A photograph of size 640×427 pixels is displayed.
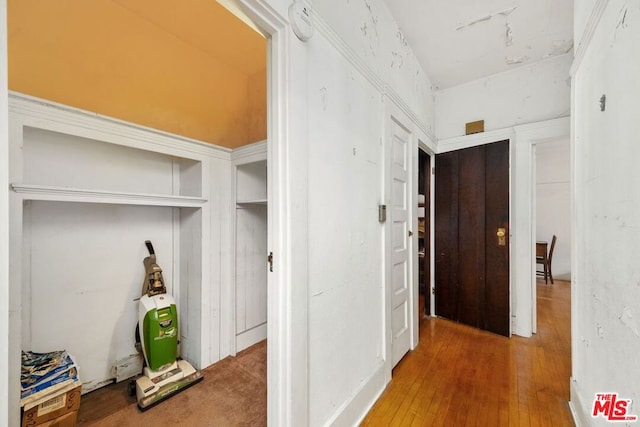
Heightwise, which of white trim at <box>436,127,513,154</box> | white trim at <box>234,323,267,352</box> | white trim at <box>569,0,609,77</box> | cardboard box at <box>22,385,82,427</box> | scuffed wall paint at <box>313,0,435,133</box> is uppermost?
scuffed wall paint at <box>313,0,435,133</box>

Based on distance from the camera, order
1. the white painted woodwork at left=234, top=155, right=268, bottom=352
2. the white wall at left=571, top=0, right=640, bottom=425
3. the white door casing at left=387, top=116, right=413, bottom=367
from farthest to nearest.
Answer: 1. the white painted woodwork at left=234, top=155, right=268, bottom=352
2. the white door casing at left=387, top=116, right=413, bottom=367
3. the white wall at left=571, top=0, right=640, bottom=425

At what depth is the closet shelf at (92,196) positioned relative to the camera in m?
1.39

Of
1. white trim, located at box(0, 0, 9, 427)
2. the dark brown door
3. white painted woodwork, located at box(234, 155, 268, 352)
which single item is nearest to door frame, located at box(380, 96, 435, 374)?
the dark brown door

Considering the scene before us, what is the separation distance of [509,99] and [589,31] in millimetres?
1745

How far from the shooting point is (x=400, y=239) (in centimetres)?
235

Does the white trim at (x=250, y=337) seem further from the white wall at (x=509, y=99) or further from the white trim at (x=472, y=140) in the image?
the white wall at (x=509, y=99)

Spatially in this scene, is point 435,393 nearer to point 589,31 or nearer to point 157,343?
point 157,343

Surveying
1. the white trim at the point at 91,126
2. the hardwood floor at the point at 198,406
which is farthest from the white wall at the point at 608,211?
the white trim at the point at 91,126

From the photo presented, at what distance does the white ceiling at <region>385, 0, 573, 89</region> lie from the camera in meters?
2.03

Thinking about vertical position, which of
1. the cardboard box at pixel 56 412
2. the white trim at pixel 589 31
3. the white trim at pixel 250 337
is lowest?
the white trim at pixel 250 337

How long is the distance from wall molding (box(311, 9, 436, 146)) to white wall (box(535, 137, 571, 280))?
185 inches

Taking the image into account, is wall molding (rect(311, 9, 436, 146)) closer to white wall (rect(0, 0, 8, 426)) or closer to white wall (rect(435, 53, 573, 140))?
white wall (rect(435, 53, 573, 140))

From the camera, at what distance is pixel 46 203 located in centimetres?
169

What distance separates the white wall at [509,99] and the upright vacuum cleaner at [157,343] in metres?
3.52
